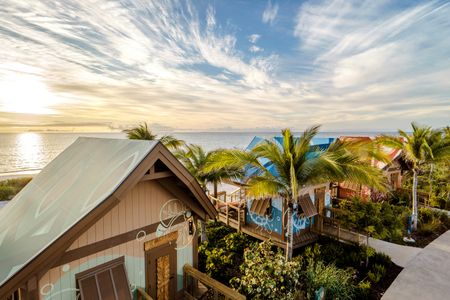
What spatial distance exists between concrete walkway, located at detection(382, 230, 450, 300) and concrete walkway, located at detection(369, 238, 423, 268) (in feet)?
0.58

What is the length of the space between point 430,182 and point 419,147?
7052 millimetres

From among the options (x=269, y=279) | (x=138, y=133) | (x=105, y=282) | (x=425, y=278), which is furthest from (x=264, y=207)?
(x=138, y=133)

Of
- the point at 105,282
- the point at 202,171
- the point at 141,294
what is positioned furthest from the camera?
the point at 202,171

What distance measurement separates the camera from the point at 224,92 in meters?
19.3

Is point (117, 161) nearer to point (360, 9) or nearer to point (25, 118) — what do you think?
Answer: point (360, 9)

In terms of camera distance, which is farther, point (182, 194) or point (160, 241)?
point (182, 194)

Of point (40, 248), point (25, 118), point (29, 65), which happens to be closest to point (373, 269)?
point (40, 248)

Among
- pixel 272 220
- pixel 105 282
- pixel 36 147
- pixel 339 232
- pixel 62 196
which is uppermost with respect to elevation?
pixel 36 147

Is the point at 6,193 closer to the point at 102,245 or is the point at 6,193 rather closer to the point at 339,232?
the point at 102,245

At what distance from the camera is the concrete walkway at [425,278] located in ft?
24.7

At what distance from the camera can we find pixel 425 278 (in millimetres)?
8422

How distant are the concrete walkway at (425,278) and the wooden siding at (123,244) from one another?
7514mm

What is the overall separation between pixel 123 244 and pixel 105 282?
73 cm

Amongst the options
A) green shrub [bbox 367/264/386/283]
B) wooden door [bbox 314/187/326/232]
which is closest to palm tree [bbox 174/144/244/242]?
wooden door [bbox 314/187/326/232]
